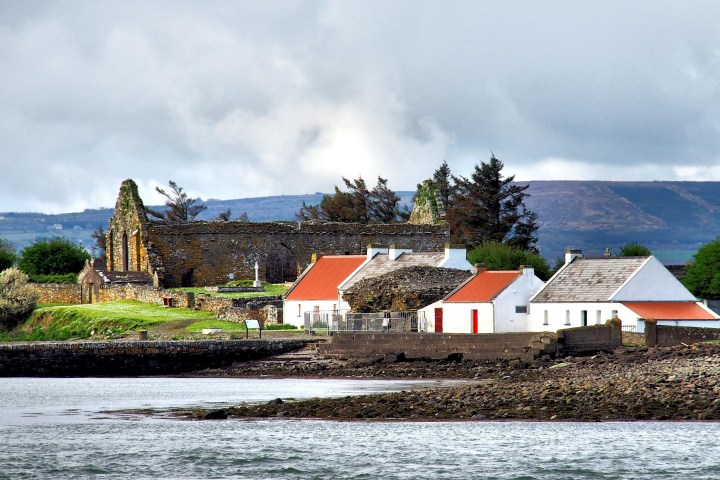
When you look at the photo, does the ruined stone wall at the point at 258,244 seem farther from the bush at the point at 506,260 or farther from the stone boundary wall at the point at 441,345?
the stone boundary wall at the point at 441,345

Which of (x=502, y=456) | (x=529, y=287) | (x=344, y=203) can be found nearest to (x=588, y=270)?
(x=529, y=287)

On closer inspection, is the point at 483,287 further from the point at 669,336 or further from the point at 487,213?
the point at 487,213

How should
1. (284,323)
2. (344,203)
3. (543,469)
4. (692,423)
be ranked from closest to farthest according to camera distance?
(543,469) → (692,423) → (284,323) → (344,203)

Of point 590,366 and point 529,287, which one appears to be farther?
point 529,287

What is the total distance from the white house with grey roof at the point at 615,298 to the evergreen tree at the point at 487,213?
37838 millimetres

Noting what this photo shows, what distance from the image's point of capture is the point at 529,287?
61750 mm

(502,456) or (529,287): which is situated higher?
(529,287)

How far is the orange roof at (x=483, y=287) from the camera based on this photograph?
61219 millimetres

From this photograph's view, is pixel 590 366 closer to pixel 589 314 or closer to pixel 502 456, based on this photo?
pixel 589 314

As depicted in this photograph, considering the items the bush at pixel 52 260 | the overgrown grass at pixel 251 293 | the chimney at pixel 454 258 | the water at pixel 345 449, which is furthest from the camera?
the bush at pixel 52 260

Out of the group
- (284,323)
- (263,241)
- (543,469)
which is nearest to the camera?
(543,469)

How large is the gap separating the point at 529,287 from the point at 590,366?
11390mm

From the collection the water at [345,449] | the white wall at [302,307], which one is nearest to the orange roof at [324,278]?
the white wall at [302,307]

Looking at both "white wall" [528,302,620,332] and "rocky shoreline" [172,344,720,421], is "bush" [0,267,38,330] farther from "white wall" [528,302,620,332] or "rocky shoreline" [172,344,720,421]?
"rocky shoreline" [172,344,720,421]
